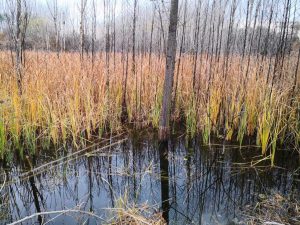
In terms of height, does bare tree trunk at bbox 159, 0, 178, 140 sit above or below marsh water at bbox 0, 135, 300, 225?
above

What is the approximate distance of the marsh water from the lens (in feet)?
7.50

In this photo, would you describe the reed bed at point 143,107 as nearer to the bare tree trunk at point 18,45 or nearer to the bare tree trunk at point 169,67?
the bare tree trunk at point 18,45

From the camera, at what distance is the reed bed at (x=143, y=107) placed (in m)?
3.30

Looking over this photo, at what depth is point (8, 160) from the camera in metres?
3.08

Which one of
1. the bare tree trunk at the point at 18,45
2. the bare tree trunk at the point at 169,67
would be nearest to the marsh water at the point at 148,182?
the bare tree trunk at the point at 169,67

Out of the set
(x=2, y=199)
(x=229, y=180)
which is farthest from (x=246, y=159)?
(x=2, y=199)

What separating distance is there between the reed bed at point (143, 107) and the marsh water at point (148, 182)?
29 cm

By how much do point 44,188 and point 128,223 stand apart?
3.57 ft

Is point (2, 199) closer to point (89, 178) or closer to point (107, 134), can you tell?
point (89, 178)

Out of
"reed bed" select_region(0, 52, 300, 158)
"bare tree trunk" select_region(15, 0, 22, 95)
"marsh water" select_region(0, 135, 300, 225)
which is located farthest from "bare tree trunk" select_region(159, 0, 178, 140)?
"bare tree trunk" select_region(15, 0, 22, 95)

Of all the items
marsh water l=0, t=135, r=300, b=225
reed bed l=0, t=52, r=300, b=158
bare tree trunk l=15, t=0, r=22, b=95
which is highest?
bare tree trunk l=15, t=0, r=22, b=95

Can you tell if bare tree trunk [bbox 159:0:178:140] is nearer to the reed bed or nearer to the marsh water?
the marsh water

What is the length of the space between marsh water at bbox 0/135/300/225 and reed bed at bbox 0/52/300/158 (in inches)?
11.3

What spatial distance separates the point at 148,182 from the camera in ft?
9.17
